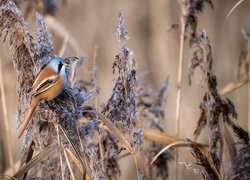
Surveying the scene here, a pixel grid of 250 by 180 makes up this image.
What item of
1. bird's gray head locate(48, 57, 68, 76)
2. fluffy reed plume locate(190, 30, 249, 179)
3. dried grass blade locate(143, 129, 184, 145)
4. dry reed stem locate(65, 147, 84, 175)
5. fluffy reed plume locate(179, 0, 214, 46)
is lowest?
dry reed stem locate(65, 147, 84, 175)

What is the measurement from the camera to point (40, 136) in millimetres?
2166

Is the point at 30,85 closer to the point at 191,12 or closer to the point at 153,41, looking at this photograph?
the point at 191,12

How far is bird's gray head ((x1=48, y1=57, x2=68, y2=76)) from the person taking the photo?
7.15 feet

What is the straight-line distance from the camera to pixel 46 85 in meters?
2.24

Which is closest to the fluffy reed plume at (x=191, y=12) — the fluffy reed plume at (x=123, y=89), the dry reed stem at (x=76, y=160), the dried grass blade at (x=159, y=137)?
the dried grass blade at (x=159, y=137)

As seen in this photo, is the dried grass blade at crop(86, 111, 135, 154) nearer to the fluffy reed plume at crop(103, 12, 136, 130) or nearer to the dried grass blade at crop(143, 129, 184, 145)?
the fluffy reed plume at crop(103, 12, 136, 130)

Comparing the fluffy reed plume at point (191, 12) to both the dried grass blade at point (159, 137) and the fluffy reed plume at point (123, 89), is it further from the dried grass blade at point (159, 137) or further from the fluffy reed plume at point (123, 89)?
the fluffy reed plume at point (123, 89)

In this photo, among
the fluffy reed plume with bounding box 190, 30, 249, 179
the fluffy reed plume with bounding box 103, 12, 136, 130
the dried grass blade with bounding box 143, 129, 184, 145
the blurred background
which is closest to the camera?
the fluffy reed plume with bounding box 103, 12, 136, 130

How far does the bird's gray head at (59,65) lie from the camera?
7.15ft

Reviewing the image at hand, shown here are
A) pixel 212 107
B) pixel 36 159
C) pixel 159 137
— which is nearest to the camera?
pixel 36 159

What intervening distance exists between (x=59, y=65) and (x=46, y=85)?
99 mm

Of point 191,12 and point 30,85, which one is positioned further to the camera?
point 191,12

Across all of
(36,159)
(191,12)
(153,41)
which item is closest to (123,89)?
(36,159)

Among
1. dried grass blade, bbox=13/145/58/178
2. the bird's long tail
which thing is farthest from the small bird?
dried grass blade, bbox=13/145/58/178
